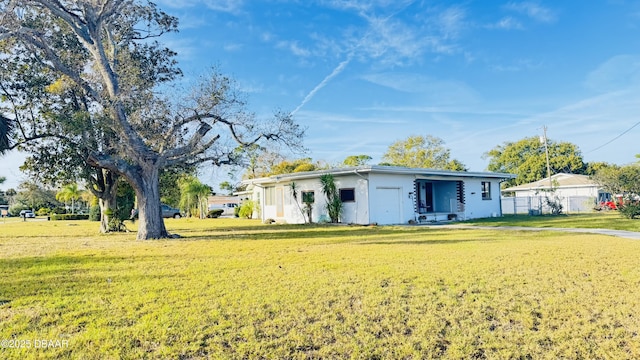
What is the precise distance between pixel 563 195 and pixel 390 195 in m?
23.8

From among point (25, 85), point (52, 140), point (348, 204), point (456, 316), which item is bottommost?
point (456, 316)

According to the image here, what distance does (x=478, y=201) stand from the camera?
23.8m

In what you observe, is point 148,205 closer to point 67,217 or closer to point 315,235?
point 315,235

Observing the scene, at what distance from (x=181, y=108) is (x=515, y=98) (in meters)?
22.6

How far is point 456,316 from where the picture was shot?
14.3 ft

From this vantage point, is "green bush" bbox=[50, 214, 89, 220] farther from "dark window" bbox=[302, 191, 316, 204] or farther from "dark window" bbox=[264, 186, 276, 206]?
"dark window" bbox=[302, 191, 316, 204]

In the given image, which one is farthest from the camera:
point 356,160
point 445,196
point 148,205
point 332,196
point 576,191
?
point 356,160

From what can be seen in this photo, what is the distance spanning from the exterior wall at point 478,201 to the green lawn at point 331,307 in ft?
48.4

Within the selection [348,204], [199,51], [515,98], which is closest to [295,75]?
[199,51]

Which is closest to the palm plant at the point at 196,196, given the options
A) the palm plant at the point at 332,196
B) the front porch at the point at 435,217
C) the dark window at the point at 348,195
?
the palm plant at the point at 332,196

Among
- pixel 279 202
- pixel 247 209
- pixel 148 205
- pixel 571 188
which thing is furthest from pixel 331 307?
pixel 571 188

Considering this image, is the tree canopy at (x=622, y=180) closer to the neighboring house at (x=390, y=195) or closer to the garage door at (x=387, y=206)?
the neighboring house at (x=390, y=195)

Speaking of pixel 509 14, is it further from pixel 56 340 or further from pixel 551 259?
pixel 56 340

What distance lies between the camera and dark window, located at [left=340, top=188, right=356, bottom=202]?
65.6 feet
